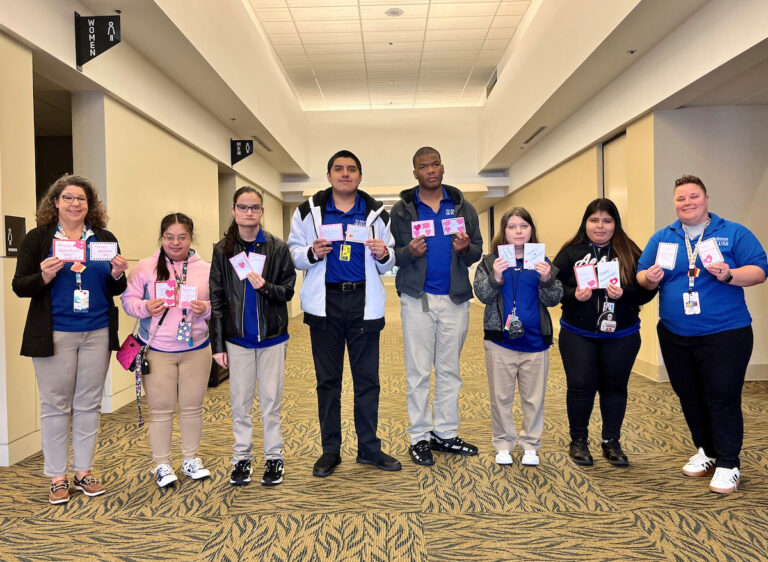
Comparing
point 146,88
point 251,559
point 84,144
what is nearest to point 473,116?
point 146,88

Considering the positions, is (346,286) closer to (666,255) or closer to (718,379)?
(666,255)

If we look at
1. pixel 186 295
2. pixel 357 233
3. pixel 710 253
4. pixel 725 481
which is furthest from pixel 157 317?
pixel 725 481

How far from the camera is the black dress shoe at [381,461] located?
3.03 metres

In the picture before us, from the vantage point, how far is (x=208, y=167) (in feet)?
23.5

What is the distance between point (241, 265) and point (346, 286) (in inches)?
22.1

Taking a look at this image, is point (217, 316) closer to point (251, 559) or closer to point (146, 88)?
point (251, 559)

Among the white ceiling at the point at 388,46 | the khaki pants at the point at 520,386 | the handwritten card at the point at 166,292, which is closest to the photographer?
the handwritten card at the point at 166,292

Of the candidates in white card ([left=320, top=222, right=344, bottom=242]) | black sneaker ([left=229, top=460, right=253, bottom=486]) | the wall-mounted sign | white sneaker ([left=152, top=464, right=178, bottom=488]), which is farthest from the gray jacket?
the wall-mounted sign

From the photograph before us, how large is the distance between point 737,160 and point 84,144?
5.91 metres

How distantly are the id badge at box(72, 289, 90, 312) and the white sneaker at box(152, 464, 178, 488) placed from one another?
91 centimetres

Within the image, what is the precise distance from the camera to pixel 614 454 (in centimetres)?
310

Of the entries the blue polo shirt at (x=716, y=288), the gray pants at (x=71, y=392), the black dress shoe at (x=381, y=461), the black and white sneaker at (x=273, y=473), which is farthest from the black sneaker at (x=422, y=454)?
the gray pants at (x=71, y=392)

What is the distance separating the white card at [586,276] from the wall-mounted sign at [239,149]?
21.0ft

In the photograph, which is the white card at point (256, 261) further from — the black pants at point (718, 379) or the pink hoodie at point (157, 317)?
the black pants at point (718, 379)
